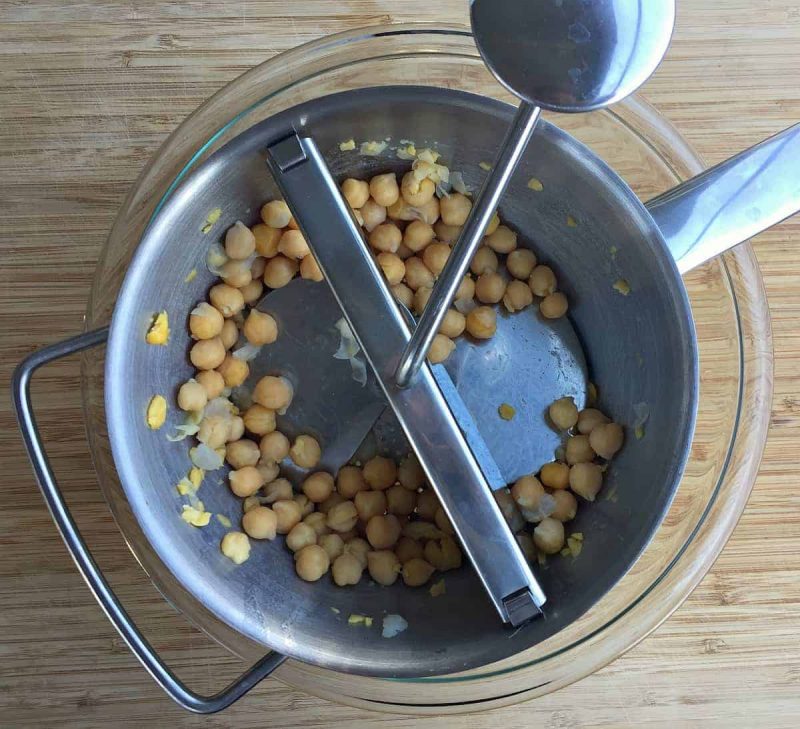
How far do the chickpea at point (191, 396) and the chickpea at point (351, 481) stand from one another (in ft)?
0.52

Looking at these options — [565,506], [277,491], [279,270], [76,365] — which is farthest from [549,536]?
[76,365]

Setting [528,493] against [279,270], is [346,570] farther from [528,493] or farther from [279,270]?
[279,270]

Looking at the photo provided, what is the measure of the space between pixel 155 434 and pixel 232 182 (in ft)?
0.79

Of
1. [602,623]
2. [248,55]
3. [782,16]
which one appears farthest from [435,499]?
[782,16]

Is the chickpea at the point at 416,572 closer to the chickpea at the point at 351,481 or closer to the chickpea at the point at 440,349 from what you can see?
the chickpea at the point at 351,481

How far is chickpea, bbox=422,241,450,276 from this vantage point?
0.82 m

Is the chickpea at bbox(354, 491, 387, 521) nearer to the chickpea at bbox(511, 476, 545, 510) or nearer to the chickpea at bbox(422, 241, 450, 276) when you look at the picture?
the chickpea at bbox(511, 476, 545, 510)

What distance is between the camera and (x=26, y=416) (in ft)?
2.08

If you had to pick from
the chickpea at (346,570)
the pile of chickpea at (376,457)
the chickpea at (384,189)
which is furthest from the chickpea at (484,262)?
the chickpea at (346,570)

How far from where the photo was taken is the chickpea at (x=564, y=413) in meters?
0.80

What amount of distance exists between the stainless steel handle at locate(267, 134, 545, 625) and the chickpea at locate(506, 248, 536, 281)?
174 millimetres

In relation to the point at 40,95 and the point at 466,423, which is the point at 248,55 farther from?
the point at 466,423

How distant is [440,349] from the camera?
0.80 metres

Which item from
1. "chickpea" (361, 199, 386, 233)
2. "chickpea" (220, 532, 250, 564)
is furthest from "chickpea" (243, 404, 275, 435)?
"chickpea" (361, 199, 386, 233)
